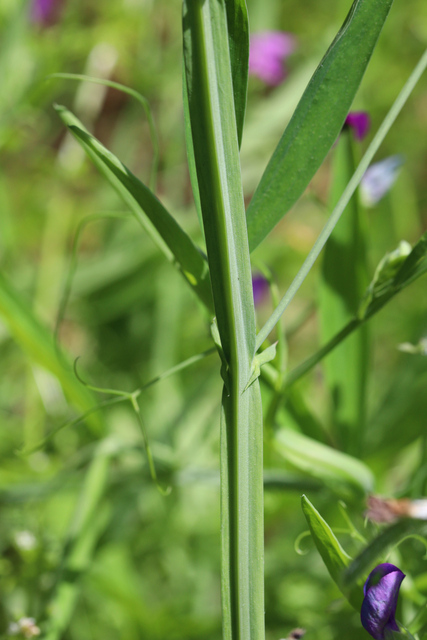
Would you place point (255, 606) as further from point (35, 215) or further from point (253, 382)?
point (35, 215)

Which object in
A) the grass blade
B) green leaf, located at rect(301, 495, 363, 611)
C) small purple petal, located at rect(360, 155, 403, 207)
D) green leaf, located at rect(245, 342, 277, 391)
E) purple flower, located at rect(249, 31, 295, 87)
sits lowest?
green leaf, located at rect(301, 495, 363, 611)

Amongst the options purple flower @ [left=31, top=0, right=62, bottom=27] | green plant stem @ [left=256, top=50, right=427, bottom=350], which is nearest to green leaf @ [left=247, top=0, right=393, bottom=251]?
green plant stem @ [left=256, top=50, right=427, bottom=350]

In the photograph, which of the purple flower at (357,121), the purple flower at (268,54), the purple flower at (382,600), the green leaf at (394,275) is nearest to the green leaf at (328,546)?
the purple flower at (382,600)

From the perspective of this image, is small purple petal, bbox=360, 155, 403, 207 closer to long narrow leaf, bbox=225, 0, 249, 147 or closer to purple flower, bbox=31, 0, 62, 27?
long narrow leaf, bbox=225, 0, 249, 147

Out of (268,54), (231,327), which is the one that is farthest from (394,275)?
(268,54)

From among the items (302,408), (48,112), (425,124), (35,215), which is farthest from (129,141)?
(302,408)

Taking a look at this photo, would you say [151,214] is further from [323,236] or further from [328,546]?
[328,546]
